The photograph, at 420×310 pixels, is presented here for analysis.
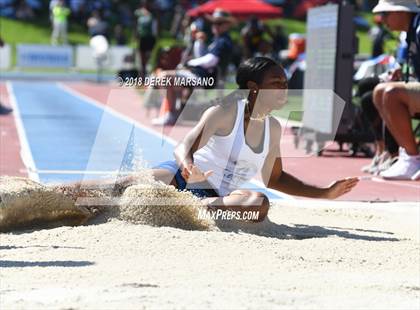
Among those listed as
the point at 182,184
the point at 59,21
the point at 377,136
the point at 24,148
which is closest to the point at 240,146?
the point at 182,184

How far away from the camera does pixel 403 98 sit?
955 cm

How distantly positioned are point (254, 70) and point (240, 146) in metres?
0.52

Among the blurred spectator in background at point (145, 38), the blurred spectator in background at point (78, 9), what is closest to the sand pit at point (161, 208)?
the blurred spectator in background at point (145, 38)

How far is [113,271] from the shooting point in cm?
524

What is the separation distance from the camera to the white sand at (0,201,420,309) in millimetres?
4621

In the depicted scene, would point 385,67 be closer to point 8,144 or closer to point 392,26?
point 392,26

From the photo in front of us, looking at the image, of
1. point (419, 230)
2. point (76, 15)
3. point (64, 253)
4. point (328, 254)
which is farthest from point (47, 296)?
point (76, 15)

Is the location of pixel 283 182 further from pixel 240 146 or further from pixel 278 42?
pixel 278 42

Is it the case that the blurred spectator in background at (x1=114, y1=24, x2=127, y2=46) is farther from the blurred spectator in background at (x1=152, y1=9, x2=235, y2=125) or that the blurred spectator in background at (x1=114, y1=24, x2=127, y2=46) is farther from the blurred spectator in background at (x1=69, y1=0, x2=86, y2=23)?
the blurred spectator in background at (x1=152, y1=9, x2=235, y2=125)

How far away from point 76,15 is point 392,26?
35.2 metres

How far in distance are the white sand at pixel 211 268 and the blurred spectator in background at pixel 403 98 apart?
2393mm

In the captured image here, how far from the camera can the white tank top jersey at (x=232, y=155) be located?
6844 millimetres

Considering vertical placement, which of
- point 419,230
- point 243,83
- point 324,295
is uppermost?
point 243,83

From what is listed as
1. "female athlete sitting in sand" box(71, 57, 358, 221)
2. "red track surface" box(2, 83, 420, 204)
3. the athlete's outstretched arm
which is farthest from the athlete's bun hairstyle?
"red track surface" box(2, 83, 420, 204)
